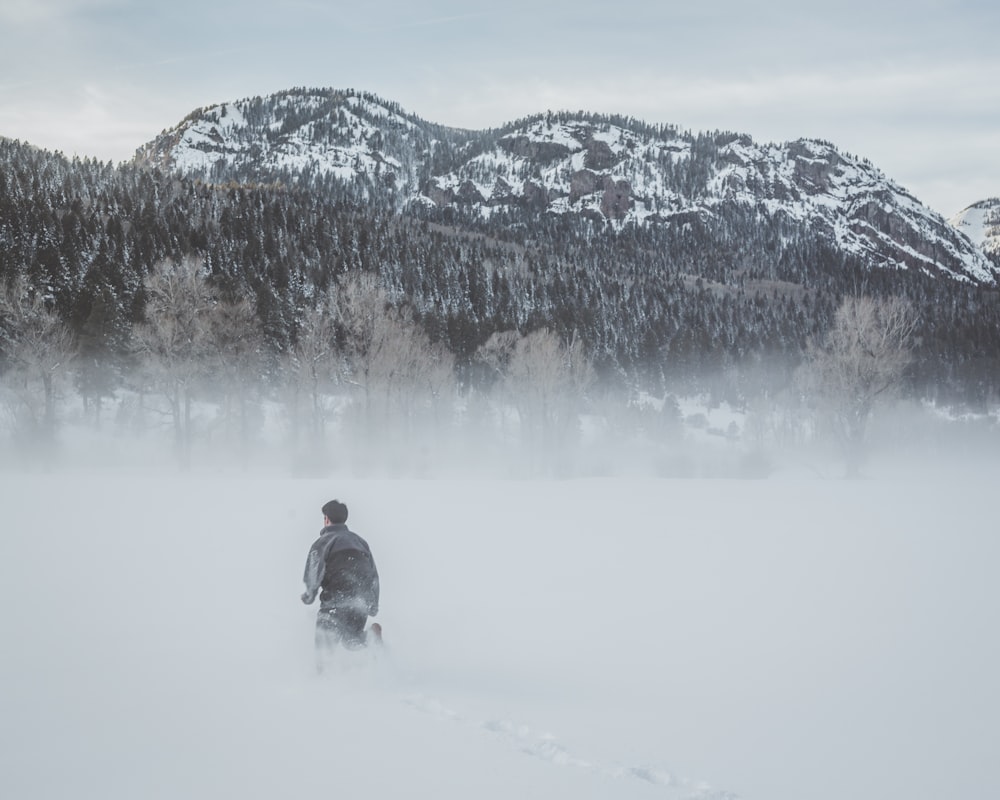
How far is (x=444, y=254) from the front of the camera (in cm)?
14088

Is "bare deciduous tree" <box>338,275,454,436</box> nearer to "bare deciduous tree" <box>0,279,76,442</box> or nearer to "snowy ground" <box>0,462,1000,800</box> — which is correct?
"bare deciduous tree" <box>0,279,76,442</box>

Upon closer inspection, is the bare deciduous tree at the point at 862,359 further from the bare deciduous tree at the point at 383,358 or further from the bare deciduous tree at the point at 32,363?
the bare deciduous tree at the point at 32,363

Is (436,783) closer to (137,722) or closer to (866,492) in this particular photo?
(137,722)

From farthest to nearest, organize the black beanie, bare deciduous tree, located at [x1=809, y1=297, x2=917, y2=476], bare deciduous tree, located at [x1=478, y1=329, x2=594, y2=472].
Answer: bare deciduous tree, located at [x1=478, y1=329, x2=594, y2=472]
bare deciduous tree, located at [x1=809, y1=297, x2=917, y2=476]
the black beanie

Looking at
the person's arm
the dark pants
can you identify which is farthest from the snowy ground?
the person's arm

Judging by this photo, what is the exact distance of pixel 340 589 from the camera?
6938 millimetres

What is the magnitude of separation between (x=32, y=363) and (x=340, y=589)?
42.6m

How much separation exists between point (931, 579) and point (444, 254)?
442 ft

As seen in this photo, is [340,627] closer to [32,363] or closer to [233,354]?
[233,354]

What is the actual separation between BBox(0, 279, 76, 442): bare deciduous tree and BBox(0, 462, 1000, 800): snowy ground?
31.1 metres

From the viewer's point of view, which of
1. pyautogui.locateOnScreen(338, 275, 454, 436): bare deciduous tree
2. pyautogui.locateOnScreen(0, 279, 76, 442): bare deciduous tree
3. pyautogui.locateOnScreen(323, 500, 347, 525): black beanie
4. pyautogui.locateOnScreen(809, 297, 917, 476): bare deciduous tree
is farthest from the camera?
pyautogui.locateOnScreen(338, 275, 454, 436): bare deciduous tree

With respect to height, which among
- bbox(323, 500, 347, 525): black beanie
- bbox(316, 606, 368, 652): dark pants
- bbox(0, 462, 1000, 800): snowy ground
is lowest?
bbox(0, 462, 1000, 800): snowy ground

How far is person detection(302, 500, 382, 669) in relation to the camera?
22.7 ft

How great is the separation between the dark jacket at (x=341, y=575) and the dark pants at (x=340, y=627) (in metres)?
0.06
